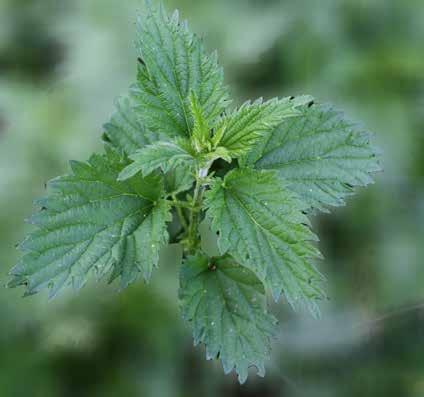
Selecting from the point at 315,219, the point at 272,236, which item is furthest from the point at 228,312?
the point at 315,219

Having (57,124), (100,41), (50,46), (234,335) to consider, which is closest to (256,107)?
(234,335)

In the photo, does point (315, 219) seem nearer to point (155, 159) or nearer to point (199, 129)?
point (199, 129)

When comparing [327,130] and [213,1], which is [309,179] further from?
[213,1]

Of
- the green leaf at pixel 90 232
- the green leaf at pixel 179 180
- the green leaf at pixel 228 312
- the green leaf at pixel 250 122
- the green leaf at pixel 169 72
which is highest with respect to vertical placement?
the green leaf at pixel 169 72

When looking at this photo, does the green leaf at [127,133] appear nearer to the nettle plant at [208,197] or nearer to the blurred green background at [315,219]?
the nettle plant at [208,197]

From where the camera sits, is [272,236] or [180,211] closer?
[272,236]

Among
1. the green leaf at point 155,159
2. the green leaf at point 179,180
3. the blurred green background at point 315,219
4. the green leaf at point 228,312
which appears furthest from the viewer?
the blurred green background at point 315,219

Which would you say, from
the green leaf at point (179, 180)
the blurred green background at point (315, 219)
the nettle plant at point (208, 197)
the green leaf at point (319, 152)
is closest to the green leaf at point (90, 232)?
the nettle plant at point (208, 197)

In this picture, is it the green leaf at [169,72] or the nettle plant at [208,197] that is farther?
the green leaf at [169,72]
